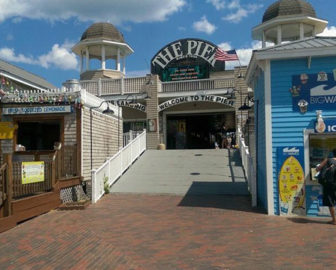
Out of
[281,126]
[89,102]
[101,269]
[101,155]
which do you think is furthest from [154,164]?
[101,269]

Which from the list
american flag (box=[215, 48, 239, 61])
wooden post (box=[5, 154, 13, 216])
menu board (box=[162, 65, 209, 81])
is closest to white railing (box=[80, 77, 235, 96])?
american flag (box=[215, 48, 239, 61])

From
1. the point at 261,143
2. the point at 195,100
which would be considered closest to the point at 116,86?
the point at 195,100

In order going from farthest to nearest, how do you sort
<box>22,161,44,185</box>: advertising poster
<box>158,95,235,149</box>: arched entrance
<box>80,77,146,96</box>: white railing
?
<box>80,77,146,96</box>: white railing < <box>158,95,235,149</box>: arched entrance < <box>22,161,44,185</box>: advertising poster

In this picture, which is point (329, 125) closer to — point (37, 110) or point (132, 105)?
point (37, 110)

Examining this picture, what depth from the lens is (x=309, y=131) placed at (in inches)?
354

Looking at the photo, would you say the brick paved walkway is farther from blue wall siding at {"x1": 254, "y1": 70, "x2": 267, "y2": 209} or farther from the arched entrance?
the arched entrance

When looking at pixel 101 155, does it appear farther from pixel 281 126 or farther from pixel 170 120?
pixel 170 120

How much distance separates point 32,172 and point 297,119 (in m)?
6.58

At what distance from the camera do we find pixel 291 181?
9.04 m

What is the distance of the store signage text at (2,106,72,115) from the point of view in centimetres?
1235

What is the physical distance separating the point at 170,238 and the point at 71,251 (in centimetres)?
179

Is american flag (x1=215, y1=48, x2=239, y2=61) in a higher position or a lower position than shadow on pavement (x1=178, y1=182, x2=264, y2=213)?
higher

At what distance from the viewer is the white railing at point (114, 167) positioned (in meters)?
11.6

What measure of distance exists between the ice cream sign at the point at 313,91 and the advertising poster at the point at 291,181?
3.44ft
